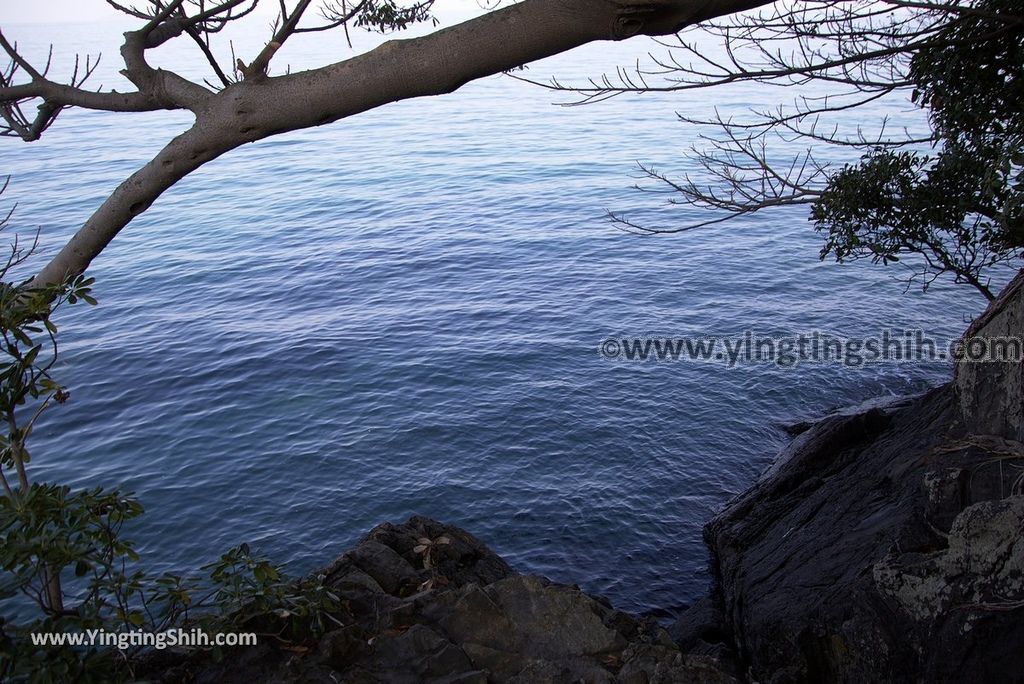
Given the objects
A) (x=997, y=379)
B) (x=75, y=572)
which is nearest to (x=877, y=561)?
(x=997, y=379)

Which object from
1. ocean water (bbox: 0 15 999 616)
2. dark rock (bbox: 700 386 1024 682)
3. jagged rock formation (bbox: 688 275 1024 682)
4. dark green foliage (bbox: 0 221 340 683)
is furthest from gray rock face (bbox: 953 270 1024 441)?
dark green foliage (bbox: 0 221 340 683)

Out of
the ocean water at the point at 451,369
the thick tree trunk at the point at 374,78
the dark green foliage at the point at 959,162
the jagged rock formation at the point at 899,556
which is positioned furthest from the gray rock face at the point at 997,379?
the thick tree trunk at the point at 374,78

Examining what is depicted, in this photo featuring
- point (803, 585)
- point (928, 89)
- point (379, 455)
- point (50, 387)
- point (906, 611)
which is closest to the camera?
point (50, 387)

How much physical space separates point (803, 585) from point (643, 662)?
8.84 feet

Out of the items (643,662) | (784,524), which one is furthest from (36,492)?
(784,524)

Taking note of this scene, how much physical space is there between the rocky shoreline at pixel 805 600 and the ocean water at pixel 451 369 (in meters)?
2.53

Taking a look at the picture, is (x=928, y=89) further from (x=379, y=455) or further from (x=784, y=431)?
(x=379, y=455)

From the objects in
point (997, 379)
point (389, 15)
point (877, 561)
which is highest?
point (389, 15)

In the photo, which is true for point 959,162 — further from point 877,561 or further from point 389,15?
point 389,15

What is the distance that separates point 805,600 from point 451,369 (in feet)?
33.4

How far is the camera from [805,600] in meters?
7.57

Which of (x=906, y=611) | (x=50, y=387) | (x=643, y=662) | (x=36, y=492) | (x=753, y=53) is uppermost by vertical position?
(x=753, y=53)

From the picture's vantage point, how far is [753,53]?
4938 cm

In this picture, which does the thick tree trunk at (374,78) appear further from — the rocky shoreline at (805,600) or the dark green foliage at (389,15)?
the dark green foliage at (389,15)
